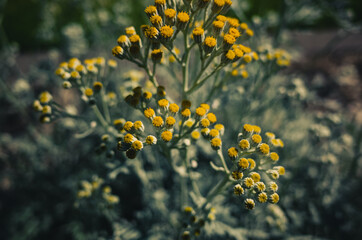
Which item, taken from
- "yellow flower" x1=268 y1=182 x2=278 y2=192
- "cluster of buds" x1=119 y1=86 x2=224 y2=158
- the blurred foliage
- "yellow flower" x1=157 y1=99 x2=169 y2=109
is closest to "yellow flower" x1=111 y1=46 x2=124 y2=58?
"cluster of buds" x1=119 y1=86 x2=224 y2=158

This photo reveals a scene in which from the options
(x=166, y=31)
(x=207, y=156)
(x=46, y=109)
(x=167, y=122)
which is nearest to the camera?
(x=166, y=31)

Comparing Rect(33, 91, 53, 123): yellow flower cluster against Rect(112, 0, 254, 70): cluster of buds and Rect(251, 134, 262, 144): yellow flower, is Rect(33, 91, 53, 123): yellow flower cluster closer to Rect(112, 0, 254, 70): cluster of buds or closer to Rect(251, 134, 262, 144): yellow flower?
Rect(112, 0, 254, 70): cluster of buds

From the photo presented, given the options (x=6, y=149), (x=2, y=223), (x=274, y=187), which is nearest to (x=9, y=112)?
(x=6, y=149)

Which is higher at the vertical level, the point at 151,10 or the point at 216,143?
the point at 151,10

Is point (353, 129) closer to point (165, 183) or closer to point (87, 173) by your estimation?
point (165, 183)

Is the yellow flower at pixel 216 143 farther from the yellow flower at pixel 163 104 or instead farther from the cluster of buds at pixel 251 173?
the yellow flower at pixel 163 104

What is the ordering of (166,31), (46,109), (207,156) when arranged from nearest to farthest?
(166,31) < (46,109) < (207,156)

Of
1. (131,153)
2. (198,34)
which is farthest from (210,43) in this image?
(131,153)

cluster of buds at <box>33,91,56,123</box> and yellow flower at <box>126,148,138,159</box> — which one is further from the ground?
cluster of buds at <box>33,91,56,123</box>

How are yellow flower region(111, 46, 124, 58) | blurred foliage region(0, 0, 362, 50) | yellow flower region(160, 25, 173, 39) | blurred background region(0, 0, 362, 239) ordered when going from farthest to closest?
blurred foliage region(0, 0, 362, 50) < blurred background region(0, 0, 362, 239) < yellow flower region(111, 46, 124, 58) < yellow flower region(160, 25, 173, 39)

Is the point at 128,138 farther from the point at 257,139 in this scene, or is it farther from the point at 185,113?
the point at 257,139

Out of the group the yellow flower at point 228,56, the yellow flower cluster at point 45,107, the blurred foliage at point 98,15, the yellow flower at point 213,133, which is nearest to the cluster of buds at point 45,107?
the yellow flower cluster at point 45,107
